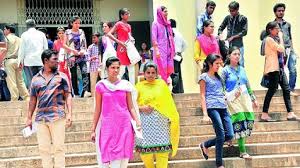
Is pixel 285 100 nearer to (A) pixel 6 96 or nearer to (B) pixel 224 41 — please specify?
(B) pixel 224 41

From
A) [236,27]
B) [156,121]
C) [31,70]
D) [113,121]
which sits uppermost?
[236,27]

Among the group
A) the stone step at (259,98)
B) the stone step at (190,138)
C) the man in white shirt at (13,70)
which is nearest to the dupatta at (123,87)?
the stone step at (190,138)

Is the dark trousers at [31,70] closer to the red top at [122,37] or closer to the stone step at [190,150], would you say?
the red top at [122,37]

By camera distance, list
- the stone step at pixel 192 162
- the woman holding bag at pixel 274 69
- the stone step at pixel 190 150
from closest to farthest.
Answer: the stone step at pixel 192 162 < the stone step at pixel 190 150 < the woman holding bag at pixel 274 69

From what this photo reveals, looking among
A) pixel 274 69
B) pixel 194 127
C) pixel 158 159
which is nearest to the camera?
pixel 158 159

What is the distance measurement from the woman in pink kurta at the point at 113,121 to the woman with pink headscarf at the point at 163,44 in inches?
117

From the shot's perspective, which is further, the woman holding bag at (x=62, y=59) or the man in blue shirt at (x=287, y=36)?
the woman holding bag at (x=62, y=59)

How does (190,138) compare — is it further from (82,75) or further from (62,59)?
(82,75)

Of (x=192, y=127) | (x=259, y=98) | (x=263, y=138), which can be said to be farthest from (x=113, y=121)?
(x=259, y=98)

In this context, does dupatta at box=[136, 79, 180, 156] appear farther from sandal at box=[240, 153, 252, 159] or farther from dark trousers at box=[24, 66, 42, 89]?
dark trousers at box=[24, 66, 42, 89]

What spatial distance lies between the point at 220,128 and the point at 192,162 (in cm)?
79

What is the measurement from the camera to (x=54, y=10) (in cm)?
1472

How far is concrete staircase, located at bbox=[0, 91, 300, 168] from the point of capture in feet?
24.1

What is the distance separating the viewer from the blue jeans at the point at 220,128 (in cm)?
687
